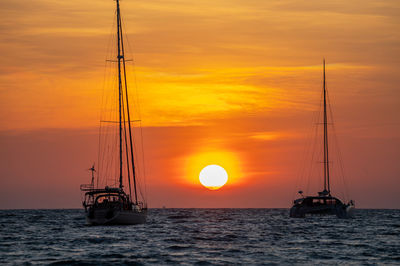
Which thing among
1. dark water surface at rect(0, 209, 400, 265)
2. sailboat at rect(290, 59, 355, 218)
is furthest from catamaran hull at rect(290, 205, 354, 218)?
dark water surface at rect(0, 209, 400, 265)

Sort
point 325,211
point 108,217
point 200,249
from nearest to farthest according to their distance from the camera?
point 200,249 < point 108,217 < point 325,211

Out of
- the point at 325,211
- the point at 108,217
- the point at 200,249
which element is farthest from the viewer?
the point at 325,211

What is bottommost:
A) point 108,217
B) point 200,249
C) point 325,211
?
point 200,249

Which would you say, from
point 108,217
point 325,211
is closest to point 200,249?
point 108,217

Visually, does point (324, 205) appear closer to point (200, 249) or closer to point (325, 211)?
point (325, 211)

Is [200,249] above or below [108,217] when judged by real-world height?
below

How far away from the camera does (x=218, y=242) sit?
208 ft

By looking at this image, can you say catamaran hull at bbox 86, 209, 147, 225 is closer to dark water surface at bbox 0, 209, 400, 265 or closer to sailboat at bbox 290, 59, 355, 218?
dark water surface at bbox 0, 209, 400, 265

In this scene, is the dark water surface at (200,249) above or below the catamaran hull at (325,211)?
below

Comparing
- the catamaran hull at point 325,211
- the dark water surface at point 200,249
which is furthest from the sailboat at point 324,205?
the dark water surface at point 200,249

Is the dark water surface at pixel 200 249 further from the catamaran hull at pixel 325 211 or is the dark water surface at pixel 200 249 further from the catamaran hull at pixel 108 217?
the catamaran hull at pixel 325 211

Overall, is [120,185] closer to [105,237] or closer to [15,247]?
[105,237]

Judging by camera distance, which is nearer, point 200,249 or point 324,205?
point 200,249

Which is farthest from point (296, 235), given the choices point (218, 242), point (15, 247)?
point (15, 247)
